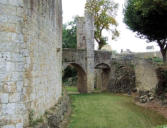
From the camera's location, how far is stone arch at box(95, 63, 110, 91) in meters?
19.8

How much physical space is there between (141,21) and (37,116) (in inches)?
464

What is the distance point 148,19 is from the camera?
44.2 ft

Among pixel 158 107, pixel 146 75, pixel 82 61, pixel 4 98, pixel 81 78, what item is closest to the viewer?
pixel 4 98

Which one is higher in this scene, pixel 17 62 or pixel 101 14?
pixel 101 14

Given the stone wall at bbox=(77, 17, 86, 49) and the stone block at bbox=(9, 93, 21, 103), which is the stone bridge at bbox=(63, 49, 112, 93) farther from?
the stone block at bbox=(9, 93, 21, 103)

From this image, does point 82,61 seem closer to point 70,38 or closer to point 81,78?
point 81,78

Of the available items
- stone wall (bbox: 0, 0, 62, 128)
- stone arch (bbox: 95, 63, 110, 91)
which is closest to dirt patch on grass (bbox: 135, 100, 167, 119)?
stone wall (bbox: 0, 0, 62, 128)

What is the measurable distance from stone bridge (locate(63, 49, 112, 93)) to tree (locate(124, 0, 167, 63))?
433 centimetres

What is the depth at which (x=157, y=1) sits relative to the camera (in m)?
10.0

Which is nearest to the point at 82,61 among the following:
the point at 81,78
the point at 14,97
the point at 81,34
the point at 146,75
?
the point at 81,78

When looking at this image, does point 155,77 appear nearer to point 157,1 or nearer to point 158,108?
point 158,108

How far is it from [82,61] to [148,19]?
708 centimetres

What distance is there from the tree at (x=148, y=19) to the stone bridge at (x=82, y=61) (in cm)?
433

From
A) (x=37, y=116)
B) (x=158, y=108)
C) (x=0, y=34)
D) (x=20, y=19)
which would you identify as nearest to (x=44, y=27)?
(x=20, y=19)
